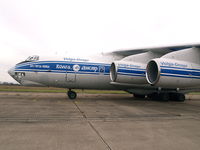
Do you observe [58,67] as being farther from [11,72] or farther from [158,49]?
[158,49]

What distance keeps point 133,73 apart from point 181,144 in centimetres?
721

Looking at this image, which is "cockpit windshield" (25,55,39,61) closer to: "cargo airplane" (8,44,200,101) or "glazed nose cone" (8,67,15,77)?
"cargo airplane" (8,44,200,101)

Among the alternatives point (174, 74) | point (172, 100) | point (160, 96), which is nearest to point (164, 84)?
point (174, 74)

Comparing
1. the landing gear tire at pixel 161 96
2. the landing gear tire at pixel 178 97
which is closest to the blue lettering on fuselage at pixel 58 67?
the landing gear tire at pixel 161 96

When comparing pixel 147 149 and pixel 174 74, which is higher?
pixel 174 74

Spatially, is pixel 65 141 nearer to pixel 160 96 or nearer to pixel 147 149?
pixel 147 149

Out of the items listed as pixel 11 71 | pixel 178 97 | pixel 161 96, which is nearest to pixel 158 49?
pixel 161 96

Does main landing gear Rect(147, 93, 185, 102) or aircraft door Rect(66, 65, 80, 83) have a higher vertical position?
aircraft door Rect(66, 65, 80, 83)

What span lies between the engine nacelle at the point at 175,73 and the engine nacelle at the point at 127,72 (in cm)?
162

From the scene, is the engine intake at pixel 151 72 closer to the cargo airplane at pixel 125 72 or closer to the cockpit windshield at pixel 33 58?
the cargo airplane at pixel 125 72

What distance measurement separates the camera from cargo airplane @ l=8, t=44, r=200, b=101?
28.4 feet

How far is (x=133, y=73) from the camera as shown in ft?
33.1

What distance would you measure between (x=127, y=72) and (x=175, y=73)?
2.62 metres

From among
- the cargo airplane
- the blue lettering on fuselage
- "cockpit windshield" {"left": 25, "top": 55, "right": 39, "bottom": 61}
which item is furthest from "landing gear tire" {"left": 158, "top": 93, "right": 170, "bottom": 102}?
"cockpit windshield" {"left": 25, "top": 55, "right": 39, "bottom": 61}
